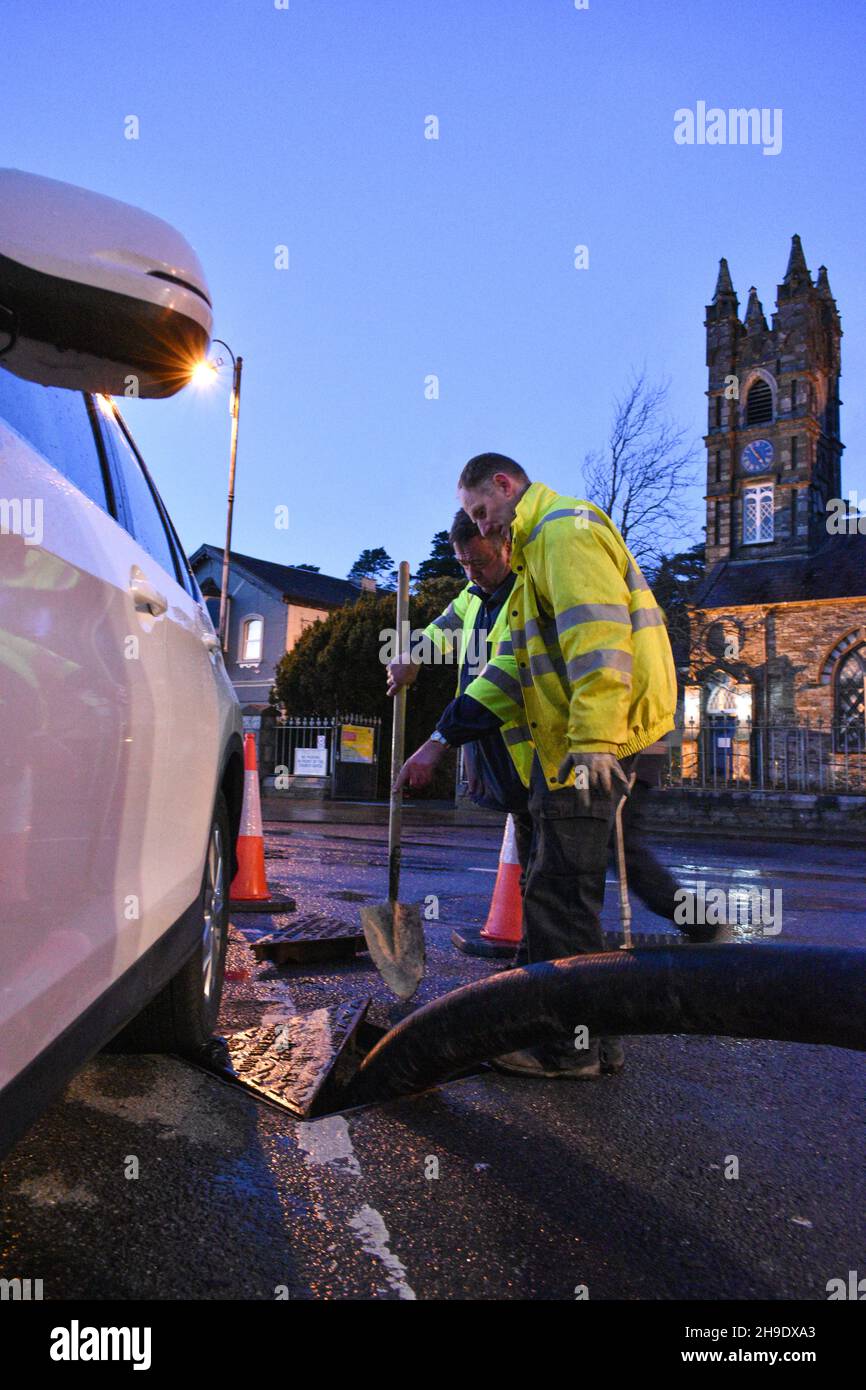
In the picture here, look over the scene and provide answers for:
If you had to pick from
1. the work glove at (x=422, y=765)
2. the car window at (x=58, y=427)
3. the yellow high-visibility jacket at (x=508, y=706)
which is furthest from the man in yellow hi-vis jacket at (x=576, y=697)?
the car window at (x=58, y=427)

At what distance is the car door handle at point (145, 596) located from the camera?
5.85ft

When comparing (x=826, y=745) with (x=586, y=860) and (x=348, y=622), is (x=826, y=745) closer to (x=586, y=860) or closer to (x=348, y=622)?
(x=348, y=622)

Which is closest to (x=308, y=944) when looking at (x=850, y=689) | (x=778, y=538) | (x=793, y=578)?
(x=850, y=689)

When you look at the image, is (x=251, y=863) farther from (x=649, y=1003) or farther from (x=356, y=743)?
(x=356, y=743)

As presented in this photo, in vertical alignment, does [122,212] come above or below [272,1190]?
above

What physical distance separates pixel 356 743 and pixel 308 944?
22.0 metres

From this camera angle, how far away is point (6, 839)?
1.13 meters

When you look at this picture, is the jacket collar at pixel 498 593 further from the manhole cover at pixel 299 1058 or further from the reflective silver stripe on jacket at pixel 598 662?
the manhole cover at pixel 299 1058

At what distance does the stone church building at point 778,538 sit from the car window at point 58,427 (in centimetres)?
2835

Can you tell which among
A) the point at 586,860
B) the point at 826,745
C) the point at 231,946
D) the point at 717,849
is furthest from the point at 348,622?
the point at 586,860

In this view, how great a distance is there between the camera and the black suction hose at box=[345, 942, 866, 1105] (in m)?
1.75

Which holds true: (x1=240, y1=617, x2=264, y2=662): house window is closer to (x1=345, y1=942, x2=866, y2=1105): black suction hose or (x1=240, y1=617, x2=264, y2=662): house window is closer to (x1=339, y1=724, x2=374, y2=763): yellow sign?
(x1=339, y1=724, x2=374, y2=763): yellow sign

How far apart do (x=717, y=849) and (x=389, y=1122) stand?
1107 cm

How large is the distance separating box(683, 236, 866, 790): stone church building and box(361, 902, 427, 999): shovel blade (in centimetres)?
2675
